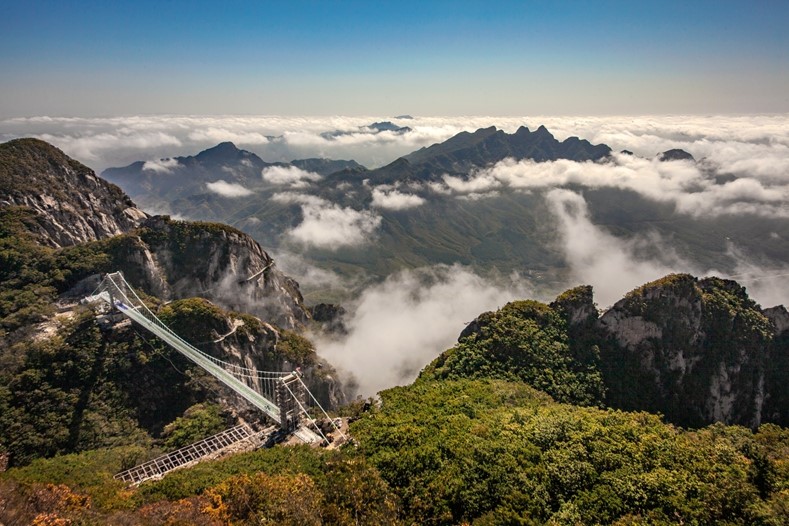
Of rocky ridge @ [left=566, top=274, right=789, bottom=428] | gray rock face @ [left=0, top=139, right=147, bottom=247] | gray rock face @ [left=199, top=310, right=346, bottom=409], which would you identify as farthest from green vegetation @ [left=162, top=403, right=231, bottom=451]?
rocky ridge @ [left=566, top=274, right=789, bottom=428]

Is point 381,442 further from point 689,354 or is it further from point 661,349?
point 689,354

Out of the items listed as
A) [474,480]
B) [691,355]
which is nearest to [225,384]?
[474,480]

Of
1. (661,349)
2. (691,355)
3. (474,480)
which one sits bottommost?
(691,355)

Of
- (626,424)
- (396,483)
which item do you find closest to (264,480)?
(396,483)

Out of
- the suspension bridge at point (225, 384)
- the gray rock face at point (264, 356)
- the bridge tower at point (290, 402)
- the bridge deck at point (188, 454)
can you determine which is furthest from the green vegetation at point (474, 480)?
the gray rock face at point (264, 356)

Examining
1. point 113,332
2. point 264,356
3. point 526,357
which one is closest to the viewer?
point 113,332

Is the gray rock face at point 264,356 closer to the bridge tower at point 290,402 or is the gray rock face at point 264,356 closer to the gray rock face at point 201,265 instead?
the bridge tower at point 290,402

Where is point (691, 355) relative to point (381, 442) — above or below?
below
